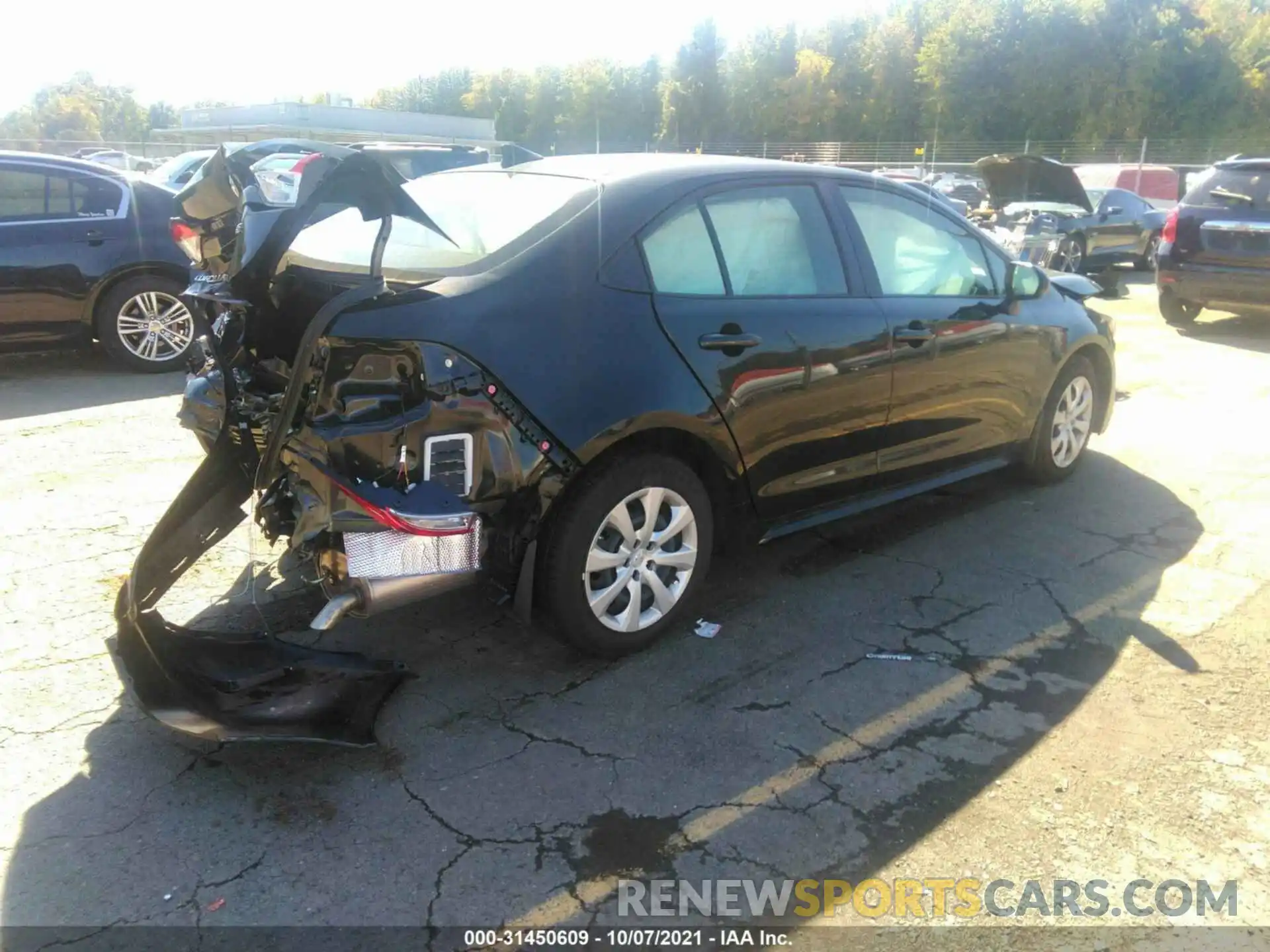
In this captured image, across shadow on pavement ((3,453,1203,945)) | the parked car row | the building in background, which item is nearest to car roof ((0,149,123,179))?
the parked car row

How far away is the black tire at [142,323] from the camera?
7594mm

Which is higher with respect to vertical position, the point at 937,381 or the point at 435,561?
the point at 937,381

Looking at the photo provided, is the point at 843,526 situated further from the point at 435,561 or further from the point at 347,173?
the point at 347,173

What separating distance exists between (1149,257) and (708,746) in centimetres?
1638

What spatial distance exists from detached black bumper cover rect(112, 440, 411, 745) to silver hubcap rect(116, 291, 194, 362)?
5.02 metres

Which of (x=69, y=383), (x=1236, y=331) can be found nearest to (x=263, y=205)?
(x=69, y=383)

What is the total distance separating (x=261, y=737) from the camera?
278 cm

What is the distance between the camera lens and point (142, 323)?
305 inches

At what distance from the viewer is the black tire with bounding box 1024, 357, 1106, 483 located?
5297 mm

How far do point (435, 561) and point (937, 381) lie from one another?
8.33 ft

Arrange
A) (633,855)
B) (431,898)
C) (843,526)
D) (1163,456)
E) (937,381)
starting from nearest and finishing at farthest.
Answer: (431,898) < (633,855) < (937,381) < (843,526) < (1163,456)

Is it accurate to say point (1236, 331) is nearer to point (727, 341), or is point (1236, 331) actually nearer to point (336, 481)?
point (727, 341)

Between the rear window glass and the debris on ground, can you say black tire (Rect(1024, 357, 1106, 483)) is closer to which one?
the debris on ground

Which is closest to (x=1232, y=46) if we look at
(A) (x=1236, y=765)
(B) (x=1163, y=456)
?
(B) (x=1163, y=456)
